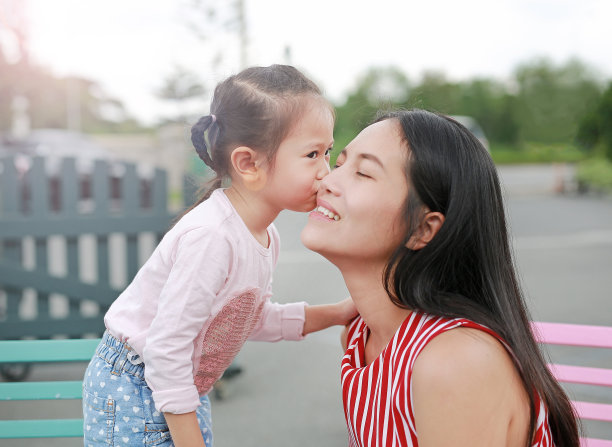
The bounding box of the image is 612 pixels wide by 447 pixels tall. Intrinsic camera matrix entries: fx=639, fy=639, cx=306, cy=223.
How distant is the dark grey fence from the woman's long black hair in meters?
2.78

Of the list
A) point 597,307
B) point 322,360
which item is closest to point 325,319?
point 322,360

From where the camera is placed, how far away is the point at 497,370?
4.55 ft

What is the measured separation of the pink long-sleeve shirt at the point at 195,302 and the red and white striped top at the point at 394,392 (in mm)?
368

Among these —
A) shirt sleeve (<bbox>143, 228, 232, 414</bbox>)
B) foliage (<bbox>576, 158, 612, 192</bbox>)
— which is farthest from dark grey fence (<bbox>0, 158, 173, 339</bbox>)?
foliage (<bbox>576, 158, 612, 192</bbox>)

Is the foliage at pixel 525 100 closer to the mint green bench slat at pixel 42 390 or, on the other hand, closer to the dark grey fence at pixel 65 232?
the dark grey fence at pixel 65 232

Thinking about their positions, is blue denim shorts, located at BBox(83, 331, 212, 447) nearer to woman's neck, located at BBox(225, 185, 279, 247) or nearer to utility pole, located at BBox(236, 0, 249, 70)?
woman's neck, located at BBox(225, 185, 279, 247)

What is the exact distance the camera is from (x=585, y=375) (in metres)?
2.07

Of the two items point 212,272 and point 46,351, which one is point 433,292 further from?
point 46,351

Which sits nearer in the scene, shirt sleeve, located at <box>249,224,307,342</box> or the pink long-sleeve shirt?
the pink long-sleeve shirt

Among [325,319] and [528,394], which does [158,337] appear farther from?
[528,394]

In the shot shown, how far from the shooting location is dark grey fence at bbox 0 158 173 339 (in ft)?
13.2

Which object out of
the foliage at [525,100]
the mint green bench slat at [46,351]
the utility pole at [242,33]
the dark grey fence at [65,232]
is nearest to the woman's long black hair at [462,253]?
the mint green bench slat at [46,351]

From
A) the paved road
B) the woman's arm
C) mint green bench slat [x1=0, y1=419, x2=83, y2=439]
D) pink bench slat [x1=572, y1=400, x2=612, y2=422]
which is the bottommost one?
the paved road

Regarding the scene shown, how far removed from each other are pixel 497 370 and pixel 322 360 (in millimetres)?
3217
